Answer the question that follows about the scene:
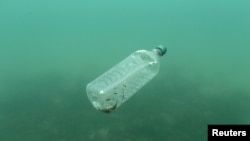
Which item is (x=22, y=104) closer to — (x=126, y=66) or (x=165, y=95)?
(x=126, y=66)

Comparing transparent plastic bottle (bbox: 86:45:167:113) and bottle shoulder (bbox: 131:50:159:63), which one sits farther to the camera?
bottle shoulder (bbox: 131:50:159:63)

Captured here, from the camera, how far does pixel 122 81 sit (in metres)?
2.20

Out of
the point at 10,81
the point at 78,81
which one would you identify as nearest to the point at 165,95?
the point at 78,81

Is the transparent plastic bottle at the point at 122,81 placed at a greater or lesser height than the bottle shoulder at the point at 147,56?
lesser

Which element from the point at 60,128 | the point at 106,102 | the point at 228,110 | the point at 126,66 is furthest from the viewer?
the point at 228,110

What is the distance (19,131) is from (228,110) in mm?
1982

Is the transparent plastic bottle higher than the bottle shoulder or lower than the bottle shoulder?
lower

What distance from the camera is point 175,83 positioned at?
329 cm

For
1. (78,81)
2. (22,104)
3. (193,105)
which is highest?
(78,81)

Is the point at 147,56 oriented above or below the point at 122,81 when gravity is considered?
above

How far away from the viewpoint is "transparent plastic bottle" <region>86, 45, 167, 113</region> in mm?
2111

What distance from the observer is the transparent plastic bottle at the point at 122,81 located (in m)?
2.11

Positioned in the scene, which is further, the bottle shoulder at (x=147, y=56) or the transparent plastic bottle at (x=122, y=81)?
the bottle shoulder at (x=147, y=56)

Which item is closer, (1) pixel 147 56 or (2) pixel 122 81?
(2) pixel 122 81
